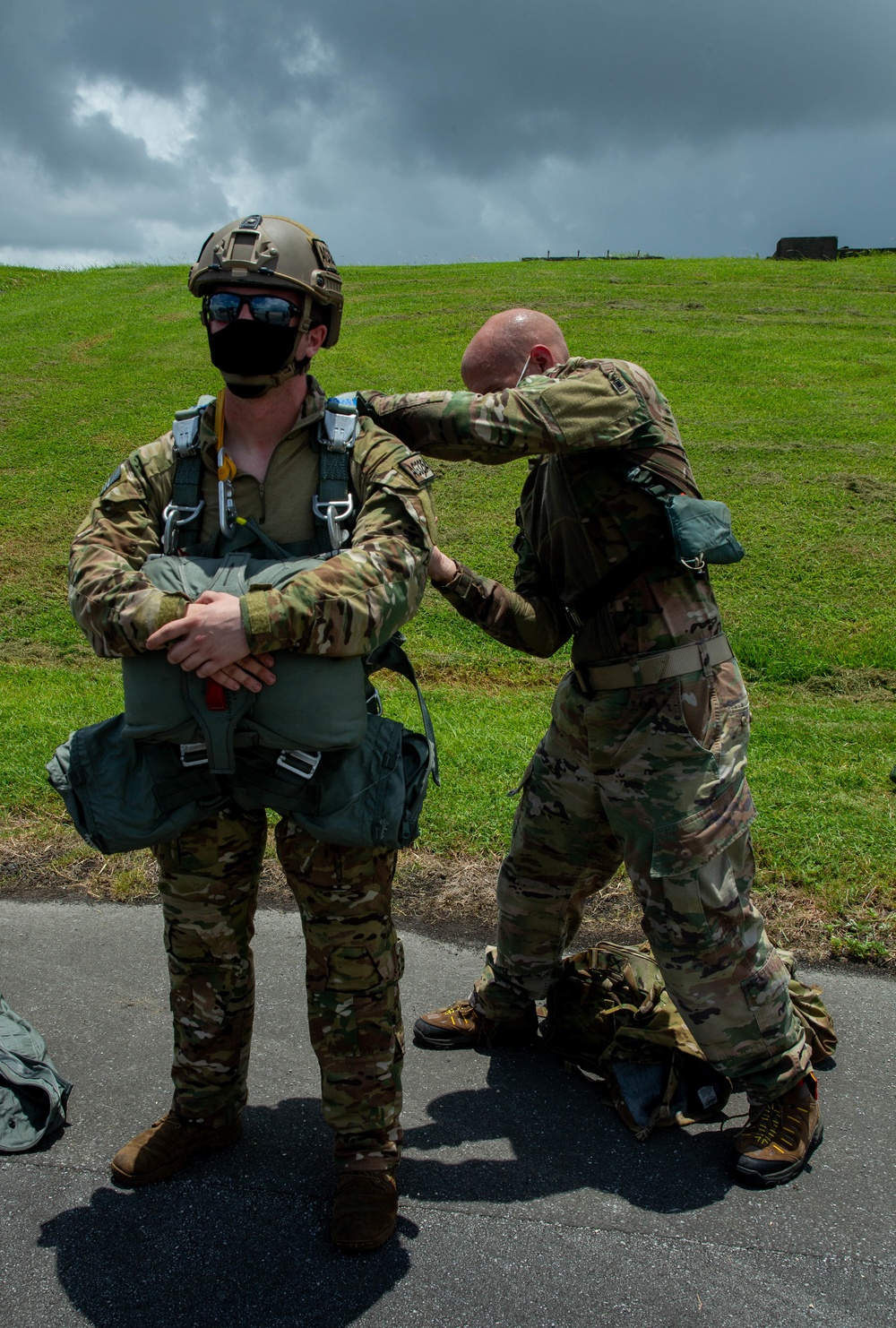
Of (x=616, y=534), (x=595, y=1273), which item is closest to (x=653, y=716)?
(x=616, y=534)

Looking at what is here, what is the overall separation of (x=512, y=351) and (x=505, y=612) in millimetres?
811

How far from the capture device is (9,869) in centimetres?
453

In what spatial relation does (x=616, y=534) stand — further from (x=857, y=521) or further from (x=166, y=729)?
(x=857, y=521)

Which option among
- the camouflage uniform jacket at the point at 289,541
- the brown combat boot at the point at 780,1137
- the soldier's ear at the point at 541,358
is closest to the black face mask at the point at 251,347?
the camouflage uniform jacket at the point at 289,541

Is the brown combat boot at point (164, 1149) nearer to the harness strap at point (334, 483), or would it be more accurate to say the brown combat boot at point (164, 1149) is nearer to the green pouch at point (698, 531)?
the harness strap at point (334, 483)

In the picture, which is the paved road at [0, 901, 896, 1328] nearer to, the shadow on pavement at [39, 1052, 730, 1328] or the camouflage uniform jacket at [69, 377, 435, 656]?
the shadow on pavement at [39, 1052, 730, 1328]

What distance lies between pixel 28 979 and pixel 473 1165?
177 centimetres

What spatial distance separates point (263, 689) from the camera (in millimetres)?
2469

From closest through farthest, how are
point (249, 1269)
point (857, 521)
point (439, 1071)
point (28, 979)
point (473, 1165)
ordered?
point (249, 1269) < point (473, 1165) < point (439, 1071) < point (28, 979) < point (857, 521)

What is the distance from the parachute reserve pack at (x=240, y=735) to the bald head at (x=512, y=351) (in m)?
0.69

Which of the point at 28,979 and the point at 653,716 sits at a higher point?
the point at 653,716

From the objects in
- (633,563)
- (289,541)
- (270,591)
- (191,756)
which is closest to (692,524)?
(633,563)

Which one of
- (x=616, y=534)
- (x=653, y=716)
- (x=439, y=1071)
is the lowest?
(x=439, y=1071)

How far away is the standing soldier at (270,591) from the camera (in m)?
2.51
